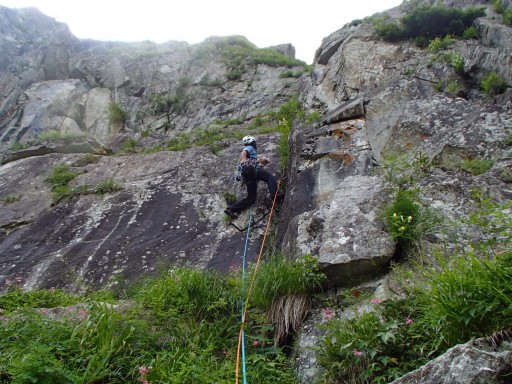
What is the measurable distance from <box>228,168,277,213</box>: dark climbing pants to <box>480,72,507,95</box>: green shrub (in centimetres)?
482

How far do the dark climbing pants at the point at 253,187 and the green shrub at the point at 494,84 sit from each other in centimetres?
482

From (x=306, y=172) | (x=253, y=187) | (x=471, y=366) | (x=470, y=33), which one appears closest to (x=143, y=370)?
(x=471, y=366)

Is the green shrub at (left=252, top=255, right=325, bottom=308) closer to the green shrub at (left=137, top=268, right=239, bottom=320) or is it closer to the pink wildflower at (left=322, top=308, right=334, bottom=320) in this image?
the pink wildflower at (left=322, top=308, right=334, bottom=320)

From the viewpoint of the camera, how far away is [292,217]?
324 inches

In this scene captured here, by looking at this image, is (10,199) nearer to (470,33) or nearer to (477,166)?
(477,166)

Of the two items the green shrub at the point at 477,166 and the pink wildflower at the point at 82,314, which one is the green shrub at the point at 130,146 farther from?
the green shrub at the point at 477,166

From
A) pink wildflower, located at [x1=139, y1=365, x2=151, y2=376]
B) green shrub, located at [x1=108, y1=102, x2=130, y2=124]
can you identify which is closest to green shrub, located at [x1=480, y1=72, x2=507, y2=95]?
pink wildflower, located at [x1=139, y1=365, x2=151, y2=376]

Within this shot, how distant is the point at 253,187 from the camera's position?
10.2 meters

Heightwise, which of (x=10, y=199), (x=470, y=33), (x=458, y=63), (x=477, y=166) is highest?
(x=470, y=33)

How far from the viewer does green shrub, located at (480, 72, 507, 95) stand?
8648mm

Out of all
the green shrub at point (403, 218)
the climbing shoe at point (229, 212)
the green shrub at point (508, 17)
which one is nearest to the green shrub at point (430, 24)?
the green shrub at point (508, 17)

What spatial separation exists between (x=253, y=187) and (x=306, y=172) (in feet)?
5.06

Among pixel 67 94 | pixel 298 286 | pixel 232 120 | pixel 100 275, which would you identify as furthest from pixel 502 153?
pixel 67 94

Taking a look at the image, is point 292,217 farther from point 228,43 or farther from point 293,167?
point 228,43
